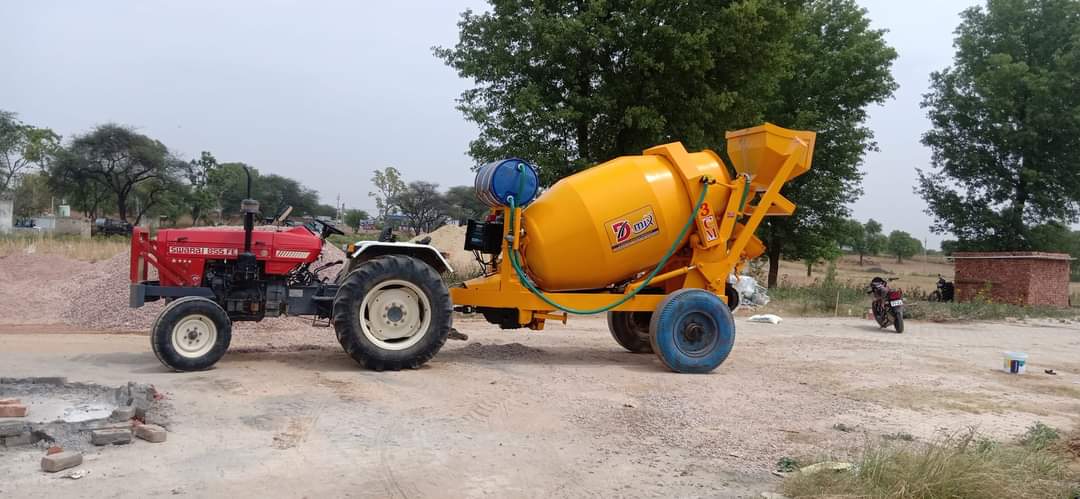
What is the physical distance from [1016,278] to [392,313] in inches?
869

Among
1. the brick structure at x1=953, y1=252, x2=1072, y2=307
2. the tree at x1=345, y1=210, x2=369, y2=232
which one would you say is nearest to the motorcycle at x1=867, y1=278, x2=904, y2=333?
the brick structure at x1=953, y1=252, x2=1072, y2=307

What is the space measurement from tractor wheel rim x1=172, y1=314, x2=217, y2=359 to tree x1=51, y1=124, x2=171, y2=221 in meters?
34.7

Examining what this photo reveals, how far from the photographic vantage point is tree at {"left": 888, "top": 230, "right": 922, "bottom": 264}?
2963 inches

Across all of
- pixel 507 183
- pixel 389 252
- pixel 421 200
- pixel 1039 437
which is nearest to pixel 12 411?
pixel 389 252

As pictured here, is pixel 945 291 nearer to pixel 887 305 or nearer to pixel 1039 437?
pixel 887 305

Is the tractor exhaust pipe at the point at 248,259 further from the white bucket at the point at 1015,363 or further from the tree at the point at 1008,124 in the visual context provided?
the tree at the point at 1008,124

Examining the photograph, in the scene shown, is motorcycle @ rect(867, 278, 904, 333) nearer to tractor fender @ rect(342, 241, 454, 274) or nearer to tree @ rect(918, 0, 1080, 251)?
tractor fender @ rect(342, 241, 454, 274)

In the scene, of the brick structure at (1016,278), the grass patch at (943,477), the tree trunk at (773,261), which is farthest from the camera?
the tree trunk at (773,261)

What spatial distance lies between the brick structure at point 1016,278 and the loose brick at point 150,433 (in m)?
24.4

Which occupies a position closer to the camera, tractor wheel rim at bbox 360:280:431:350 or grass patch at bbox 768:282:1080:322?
tractor wheel rim at bbox 360:280:431:350

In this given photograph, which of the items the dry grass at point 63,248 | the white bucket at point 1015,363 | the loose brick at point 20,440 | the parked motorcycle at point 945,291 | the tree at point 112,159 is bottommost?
the loose brick at point 20,440

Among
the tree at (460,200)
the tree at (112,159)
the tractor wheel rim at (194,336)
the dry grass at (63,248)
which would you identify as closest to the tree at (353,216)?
the tree at (460,200)

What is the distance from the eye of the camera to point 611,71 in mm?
18609

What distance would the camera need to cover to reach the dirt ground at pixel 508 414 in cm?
448
